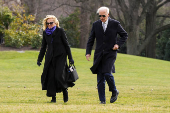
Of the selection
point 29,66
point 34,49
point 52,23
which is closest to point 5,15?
point 34,49

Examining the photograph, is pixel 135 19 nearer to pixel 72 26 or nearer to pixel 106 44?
pixel 72 26

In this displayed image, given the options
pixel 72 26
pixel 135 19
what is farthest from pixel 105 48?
pixel 72 26

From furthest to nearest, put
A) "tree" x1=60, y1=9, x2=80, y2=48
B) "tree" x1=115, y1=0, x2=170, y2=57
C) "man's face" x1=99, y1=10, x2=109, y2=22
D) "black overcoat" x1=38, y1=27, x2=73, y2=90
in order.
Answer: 1. "tree" x1=60, y1=9, x2=80, y2=48
2. "tree" x1=115, y1=0, x2=170, y2=57
3. "black overcoat" x1=38, y1=27, x2=73, y2=90
4. "man's face" x1=99, y1=10, x2=109, y2=22

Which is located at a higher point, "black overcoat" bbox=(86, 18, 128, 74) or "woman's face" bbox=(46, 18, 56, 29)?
"woman's face" bbox=(46, 18, 56, 29)

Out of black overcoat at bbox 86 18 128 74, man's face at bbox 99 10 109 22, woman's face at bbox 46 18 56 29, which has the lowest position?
black overcoat at bbox 86 18 128 74

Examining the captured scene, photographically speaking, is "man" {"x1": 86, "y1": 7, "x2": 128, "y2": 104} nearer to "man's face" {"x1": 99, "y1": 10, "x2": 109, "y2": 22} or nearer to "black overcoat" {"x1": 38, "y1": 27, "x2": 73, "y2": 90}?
"man's face" {"x1": 99, "y1": 10, "x2": 109, "y2": 22}

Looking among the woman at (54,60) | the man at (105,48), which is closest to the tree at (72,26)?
the woman at (54,60)

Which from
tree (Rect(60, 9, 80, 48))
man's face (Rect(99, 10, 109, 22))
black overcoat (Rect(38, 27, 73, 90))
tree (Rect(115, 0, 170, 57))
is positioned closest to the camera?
man's face (Rect(99, 10, 109, 22))

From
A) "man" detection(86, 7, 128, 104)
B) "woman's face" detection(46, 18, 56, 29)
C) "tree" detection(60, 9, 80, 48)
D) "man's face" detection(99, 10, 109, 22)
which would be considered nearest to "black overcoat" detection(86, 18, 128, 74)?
"man" detection(86, 7, 128, 104)

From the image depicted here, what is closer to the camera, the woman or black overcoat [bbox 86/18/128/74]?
black overcoat [bbox 86/18/128/74]

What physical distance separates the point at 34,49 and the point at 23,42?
99cm

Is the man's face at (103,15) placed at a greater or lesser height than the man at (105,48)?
greater

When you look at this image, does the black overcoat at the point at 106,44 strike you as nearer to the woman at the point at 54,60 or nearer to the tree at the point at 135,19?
the woman at the point at 54,60

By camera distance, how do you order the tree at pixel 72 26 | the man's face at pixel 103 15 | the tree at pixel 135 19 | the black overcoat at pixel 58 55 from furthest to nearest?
the tree at pixel 72 26 < the tree at pixel 135 19 < the black overcoat at pixel 58 55 < the man's face at pixel 103 15
